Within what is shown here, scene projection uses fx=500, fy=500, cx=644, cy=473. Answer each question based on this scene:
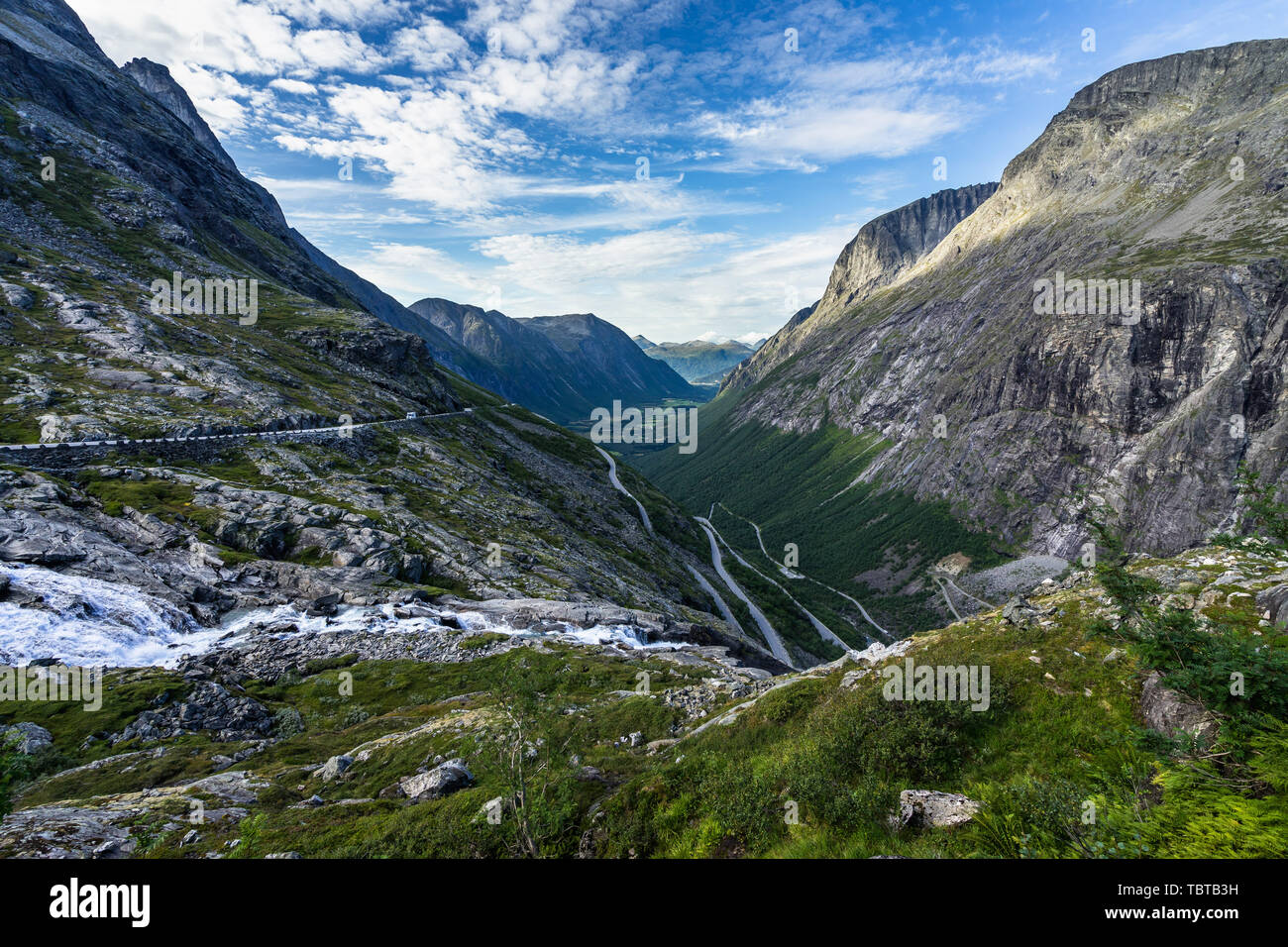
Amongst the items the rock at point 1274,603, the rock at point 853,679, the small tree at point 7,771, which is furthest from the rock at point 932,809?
the small tree at point 7,771

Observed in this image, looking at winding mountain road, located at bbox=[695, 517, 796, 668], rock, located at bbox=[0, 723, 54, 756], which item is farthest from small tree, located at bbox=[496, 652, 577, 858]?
winding mountain road, located at bbox=[695, 517, 796, 668]

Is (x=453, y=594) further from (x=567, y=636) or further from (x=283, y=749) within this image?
(x=283, y=749)

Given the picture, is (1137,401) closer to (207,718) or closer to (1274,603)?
(1274,603)

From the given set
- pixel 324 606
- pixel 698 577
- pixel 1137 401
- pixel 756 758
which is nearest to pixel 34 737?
pixel 324 606

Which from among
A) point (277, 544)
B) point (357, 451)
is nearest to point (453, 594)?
point (277, 544)

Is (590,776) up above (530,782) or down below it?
below
